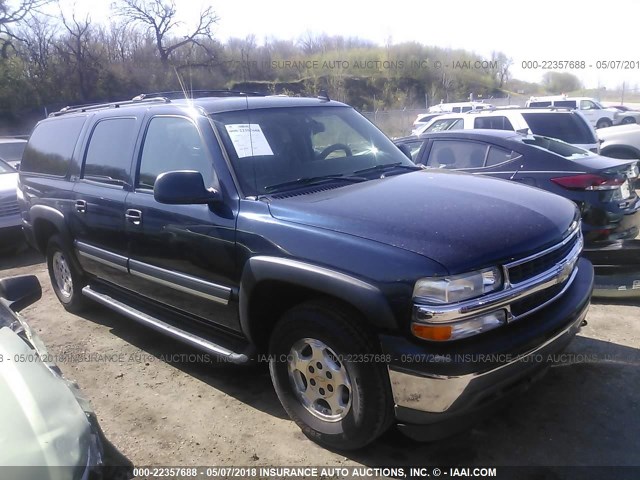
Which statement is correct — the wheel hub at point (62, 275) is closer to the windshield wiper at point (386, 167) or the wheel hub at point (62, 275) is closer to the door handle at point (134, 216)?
the door handle at point (134, 216)

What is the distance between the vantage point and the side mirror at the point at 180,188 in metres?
3.18

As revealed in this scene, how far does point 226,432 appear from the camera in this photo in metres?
3.37

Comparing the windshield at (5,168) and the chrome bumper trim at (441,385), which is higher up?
the windshield at (5,168)

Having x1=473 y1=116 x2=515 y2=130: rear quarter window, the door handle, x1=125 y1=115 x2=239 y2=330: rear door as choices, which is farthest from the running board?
x1=473 y1=116 x2=515 y2=130: rear quarter window

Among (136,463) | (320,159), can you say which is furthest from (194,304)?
(320,159)

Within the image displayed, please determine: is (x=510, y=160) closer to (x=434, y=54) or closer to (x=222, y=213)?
(x=222, y=213)

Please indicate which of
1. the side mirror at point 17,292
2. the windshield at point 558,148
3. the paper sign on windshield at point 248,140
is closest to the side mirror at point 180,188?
the paper sign on windshield at point 248,140

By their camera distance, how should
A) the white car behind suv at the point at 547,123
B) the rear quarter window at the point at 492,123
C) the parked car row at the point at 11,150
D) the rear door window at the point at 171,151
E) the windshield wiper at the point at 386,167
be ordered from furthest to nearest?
1. the parked car row at the point at 11,150
2. the rear quarter window at the point at 492,123
3. the white car behind suv at the point at 547,123
4. the windshield wiper at the point at 386,167
5. the rear door window at the point at 171,151

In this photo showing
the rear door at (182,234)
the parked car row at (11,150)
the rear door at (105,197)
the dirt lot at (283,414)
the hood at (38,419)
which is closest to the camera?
the hood at (38,419)

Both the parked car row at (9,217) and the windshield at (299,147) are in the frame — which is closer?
the windshield at (299,147)

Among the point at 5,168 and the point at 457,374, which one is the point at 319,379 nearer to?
the point at 457,374

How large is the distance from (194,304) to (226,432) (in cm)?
86

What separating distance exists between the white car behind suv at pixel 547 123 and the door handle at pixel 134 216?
691 cm

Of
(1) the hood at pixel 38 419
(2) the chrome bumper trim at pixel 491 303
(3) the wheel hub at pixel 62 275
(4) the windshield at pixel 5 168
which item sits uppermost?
(4) the windshield at pixel 5 168
